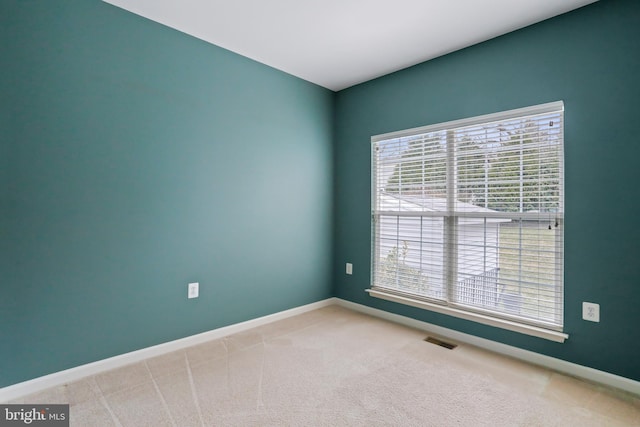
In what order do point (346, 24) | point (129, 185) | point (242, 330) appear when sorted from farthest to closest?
point (242, 330) < point (346, 24) < point (129, 185)

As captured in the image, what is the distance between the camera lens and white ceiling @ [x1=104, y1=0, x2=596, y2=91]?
2.26 m

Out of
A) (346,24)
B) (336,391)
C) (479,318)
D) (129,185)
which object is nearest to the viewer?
(336,391)

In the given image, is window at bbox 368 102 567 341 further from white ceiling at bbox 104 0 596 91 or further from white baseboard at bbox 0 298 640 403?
white ceiling at bbox 104 0 596 91

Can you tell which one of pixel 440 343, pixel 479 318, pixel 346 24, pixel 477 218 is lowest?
pixel 440 343

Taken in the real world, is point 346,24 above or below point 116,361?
above

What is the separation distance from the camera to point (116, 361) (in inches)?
90.1

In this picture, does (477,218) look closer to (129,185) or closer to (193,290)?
(193,290)

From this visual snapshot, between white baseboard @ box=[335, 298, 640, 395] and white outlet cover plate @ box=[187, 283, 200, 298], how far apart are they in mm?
1834

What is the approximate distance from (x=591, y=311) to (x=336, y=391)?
70.8 inches

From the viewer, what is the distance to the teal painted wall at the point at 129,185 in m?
1.97

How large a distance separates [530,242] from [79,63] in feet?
11.2

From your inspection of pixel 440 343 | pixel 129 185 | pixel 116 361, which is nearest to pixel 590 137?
pixel 440 343

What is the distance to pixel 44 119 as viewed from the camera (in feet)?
6.65

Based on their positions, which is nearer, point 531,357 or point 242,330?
point 531,357
